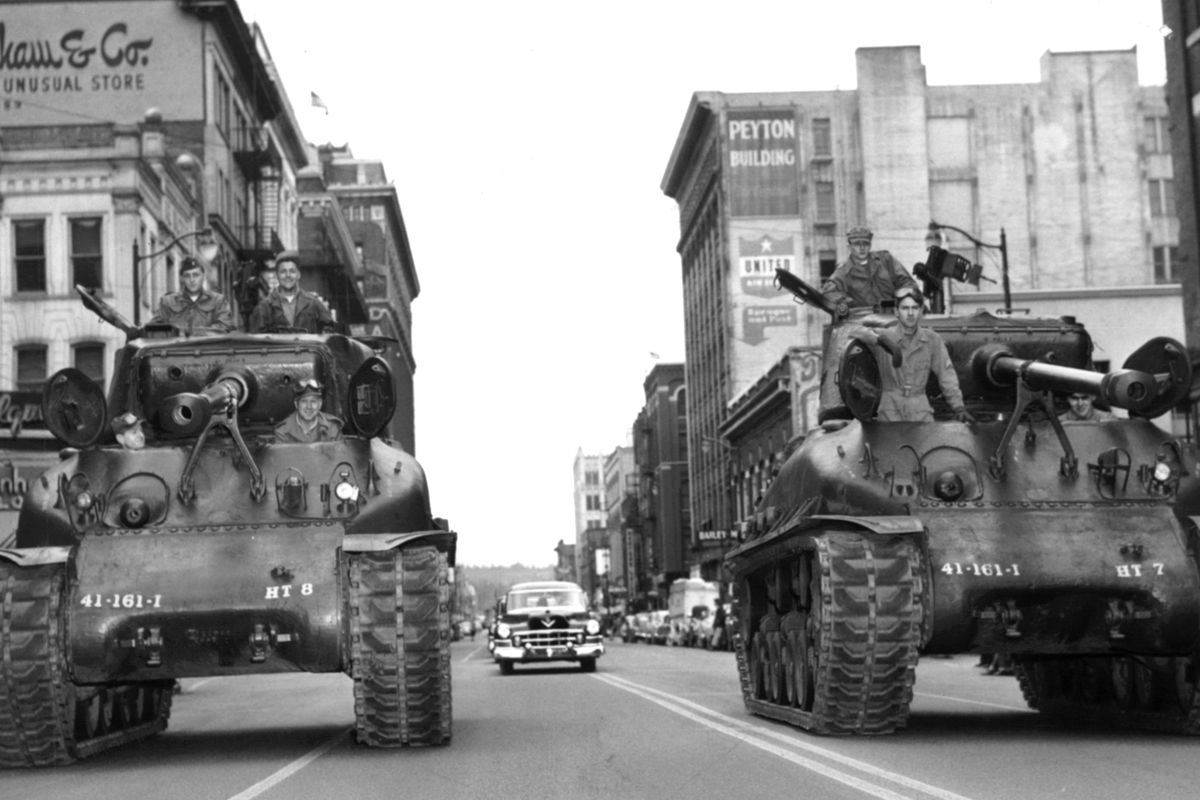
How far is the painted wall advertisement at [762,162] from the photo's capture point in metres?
79.1

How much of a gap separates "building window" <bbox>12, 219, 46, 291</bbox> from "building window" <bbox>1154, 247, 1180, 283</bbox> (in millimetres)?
43662

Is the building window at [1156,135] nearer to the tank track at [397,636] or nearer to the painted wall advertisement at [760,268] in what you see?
the painted wall advertisement at [760,268]

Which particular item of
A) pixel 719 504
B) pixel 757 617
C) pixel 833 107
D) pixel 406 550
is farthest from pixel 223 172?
pixel 406 550

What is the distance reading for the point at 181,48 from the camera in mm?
59125

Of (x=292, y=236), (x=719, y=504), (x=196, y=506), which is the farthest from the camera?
(x=719, y=504)

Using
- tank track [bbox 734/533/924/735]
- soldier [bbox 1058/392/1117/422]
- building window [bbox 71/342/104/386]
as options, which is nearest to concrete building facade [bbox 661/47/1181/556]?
building window [bbox 71/342/104/386]

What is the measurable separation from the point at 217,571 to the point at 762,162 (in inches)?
2640

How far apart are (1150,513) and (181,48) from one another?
4912 cm

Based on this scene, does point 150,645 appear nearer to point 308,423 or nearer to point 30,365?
point 308,423

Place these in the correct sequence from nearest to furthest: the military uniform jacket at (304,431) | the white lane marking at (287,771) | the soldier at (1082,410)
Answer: the white lane marking at (287,771) < the military uniform jacket at (304,431) < the soldier at (1082,410)

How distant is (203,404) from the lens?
46.0ft

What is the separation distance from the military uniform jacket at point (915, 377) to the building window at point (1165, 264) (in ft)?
199

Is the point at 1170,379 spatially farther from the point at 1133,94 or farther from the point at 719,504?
the point at 719,504

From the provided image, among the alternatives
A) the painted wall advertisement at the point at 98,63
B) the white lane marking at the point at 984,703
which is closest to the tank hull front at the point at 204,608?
the white lane marking at the point at 984,703
